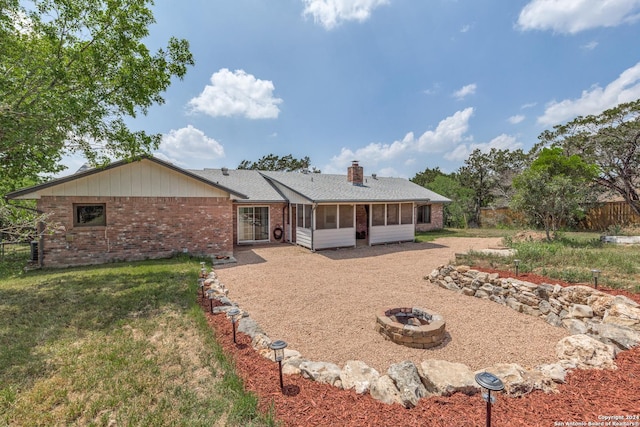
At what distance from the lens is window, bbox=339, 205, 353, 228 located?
13.2 meters

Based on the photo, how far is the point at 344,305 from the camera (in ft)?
20.0

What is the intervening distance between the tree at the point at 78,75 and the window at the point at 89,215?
2.04 metres

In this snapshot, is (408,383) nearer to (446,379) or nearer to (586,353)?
(446,379)

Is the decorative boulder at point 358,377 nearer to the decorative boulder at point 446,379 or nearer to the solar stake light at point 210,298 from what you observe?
the decorative boulder at point 446,379

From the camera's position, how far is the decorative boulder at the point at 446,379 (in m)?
2.90

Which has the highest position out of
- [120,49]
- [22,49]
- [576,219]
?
[120,49]

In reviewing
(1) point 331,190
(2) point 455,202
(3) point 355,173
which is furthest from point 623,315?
(2) point 455,202

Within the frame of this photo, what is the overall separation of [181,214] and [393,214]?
33.0 ft

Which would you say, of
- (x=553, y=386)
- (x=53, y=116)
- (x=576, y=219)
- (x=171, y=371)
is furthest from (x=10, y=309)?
(x=576, y=219)

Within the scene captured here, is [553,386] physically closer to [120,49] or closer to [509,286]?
[509,286]

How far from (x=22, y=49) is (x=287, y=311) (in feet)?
28.9

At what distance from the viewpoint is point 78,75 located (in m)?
6.89

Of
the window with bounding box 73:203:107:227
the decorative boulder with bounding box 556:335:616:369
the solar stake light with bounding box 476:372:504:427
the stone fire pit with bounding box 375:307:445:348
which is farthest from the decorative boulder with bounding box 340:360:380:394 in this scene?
the window with bounding box 73:203:107:227

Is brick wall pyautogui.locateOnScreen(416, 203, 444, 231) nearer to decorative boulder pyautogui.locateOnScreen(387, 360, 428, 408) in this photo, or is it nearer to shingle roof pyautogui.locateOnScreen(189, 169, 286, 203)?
shingle roof pyautogui.locateOnScreen(189, 169, 286, 203)
